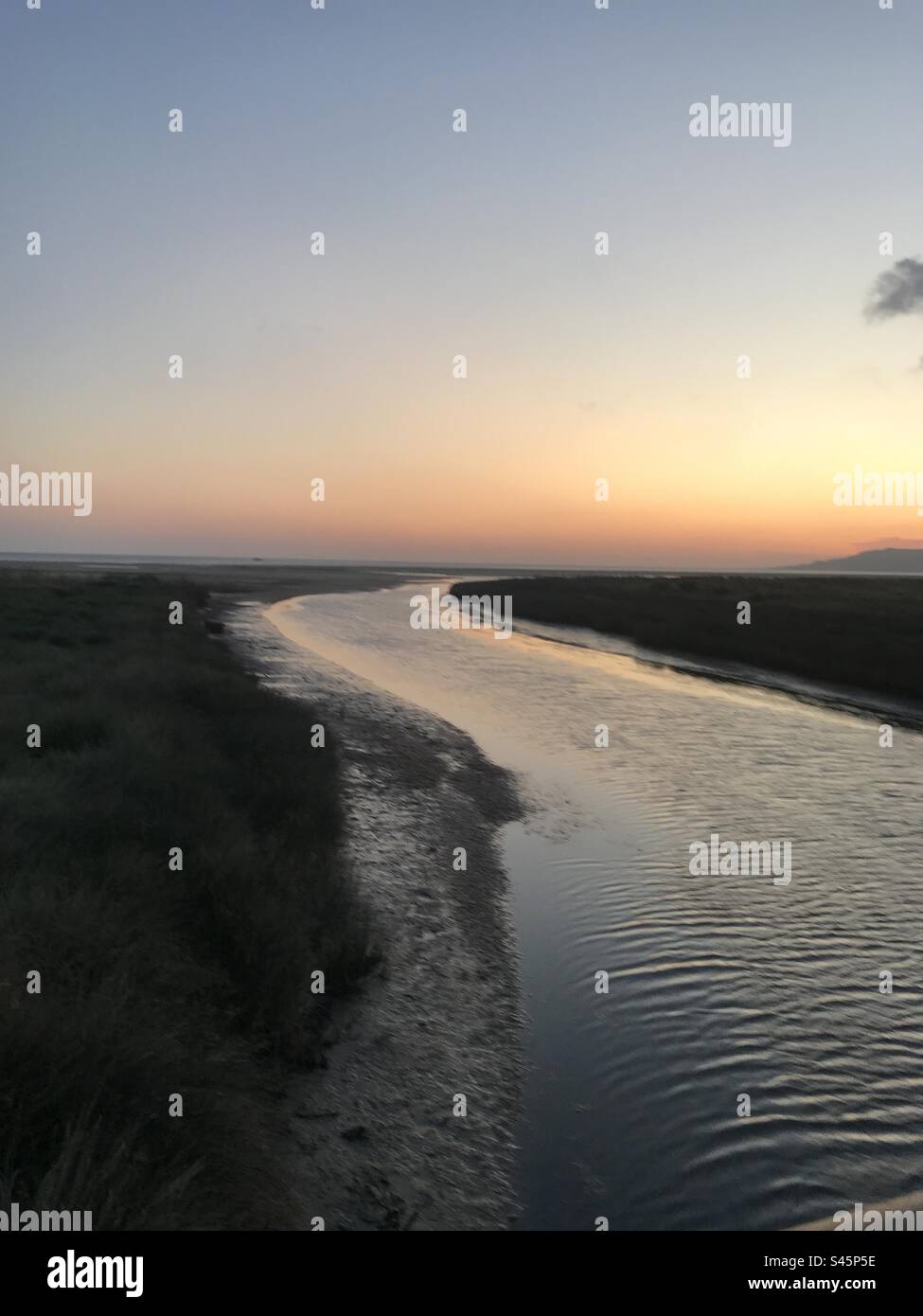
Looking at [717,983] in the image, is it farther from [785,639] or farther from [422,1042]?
[785,639]

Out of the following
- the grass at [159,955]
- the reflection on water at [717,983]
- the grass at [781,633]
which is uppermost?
the grass at [781,633]

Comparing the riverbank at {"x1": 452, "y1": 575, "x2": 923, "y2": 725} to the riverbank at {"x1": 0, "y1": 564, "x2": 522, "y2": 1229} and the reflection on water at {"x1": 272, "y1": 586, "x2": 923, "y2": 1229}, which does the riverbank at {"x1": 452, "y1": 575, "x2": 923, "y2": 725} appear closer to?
the reflection on water at {"x1": 272, "y1": 586, "x2": 923, "y2": 1229}

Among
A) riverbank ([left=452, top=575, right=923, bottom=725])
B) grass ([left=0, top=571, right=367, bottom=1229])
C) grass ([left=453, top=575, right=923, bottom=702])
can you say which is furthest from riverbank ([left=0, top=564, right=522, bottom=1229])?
grass ([left=453, top=575, right=923, bottom=702])

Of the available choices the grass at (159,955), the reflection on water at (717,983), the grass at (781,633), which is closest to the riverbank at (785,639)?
the grass at (781,633)

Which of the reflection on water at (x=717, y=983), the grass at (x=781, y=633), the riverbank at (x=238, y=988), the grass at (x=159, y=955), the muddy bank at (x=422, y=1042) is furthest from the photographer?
the grass at (x=781, y=633)

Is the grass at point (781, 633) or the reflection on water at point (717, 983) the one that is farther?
the grass at point (781, 633)

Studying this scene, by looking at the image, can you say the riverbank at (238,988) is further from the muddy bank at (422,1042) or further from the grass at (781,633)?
the grass at (781,633)

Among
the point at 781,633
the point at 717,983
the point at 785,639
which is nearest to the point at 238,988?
the point at 717,983
